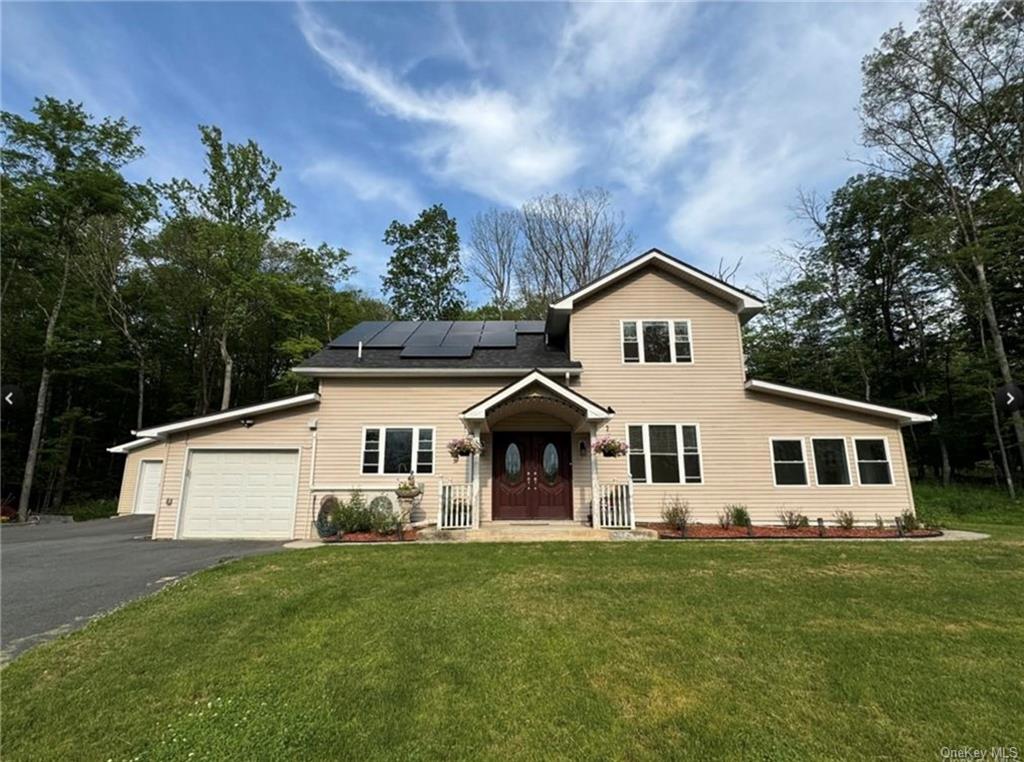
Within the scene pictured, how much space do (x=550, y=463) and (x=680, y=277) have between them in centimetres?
620

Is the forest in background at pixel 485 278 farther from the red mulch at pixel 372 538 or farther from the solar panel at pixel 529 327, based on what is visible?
the red mulch at pixel 372 538

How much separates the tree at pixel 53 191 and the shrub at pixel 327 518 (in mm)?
13829

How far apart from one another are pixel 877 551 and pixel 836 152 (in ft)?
61.3

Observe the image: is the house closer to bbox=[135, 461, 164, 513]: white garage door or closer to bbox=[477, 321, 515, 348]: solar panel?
bbox=[477, 321, 515, 348]: solar panel

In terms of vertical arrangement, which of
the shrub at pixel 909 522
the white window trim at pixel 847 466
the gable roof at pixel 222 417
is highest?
the gable roof at pixel 222 417

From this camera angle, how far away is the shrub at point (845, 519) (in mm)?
10023

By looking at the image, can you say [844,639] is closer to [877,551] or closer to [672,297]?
[877,551]

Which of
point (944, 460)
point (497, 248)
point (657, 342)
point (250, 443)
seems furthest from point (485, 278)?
point (944, 460)

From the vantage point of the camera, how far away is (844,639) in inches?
166

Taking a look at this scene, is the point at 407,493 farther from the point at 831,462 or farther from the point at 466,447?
the point at 831,462

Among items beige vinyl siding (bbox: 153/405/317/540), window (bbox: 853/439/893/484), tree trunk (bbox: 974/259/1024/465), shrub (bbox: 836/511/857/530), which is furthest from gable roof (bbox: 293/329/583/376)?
tree trunk (bbox: 974/259/1024/465)

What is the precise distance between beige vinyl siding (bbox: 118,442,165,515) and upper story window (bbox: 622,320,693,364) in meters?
18.2

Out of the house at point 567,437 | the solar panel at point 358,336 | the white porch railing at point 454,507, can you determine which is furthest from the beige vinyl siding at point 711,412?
the solar panel at point 358,336

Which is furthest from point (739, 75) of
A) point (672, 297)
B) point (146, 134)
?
point (146, 134)
